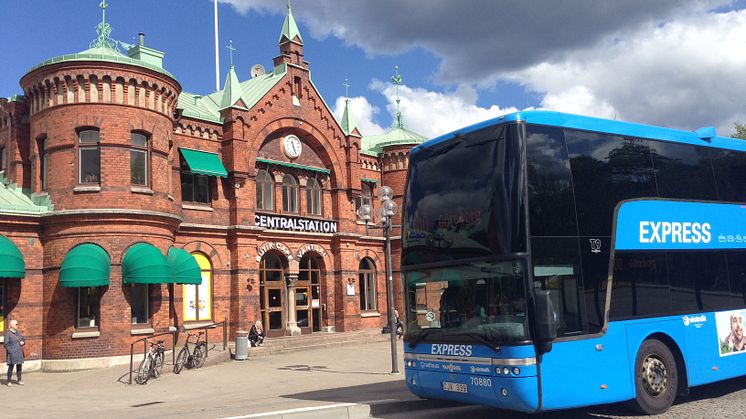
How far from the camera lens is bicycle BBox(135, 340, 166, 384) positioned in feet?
53.5

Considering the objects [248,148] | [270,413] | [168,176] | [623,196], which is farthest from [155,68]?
[623,196]

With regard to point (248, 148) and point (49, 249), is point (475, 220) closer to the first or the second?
point (49, 249)

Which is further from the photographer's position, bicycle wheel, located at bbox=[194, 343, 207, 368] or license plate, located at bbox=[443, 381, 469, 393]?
bicycle wheel, located at bbox=[194, 343, 207, 368]

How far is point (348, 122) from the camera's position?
30.6 metres

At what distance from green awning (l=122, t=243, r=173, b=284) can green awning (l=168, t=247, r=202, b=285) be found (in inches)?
28.0

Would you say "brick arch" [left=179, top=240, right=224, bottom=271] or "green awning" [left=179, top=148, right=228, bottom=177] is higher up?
"green awning" [left=179, top=148, right=228, bottom=177]

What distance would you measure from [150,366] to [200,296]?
747 centimetres

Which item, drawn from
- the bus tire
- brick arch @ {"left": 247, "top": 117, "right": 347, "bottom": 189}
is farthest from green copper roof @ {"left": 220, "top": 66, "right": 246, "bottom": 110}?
the bus tire

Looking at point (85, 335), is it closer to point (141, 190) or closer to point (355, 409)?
point (141, 190)

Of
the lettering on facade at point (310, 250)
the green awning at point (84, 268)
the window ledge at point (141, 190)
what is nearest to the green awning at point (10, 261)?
the green awning at point (84, 268)

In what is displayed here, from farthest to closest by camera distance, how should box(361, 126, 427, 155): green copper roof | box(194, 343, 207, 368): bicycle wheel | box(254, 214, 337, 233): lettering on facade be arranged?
1. box(361, 126, 427, 155): green copper roof
2. box(254, 214, 337, 233): lettering on facade
3. box(194, 343, 207, 368): bicycle wheel

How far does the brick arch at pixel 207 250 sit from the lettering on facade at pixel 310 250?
13.0 feet

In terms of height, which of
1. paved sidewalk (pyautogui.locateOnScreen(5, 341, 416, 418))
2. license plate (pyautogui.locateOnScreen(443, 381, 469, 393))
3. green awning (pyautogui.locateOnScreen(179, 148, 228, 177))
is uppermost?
green awning (pyautogui.locateOnScreen(179, 148, 228, 177))

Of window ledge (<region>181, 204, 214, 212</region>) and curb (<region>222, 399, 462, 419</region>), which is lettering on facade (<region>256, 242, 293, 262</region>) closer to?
window ledge (<region>181, 204, 214, 212</region>)
